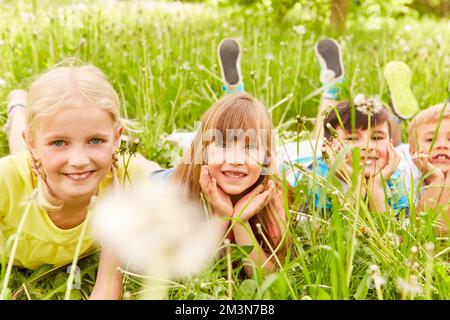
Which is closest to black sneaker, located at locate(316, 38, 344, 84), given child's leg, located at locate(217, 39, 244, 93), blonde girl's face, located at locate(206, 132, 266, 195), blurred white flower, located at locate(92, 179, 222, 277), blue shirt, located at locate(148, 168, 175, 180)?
child's leg, located at locate(217, 39, 244, 93)

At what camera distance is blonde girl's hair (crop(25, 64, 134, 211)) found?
5.13 ft

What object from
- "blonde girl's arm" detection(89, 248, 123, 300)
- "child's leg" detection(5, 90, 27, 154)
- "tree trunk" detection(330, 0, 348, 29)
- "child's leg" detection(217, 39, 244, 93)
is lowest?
"blonde girl's arm" detection(89, 248, 123, 300)

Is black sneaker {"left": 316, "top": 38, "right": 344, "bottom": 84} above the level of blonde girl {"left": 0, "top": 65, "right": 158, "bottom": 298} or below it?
above

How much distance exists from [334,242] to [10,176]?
0.95 meters

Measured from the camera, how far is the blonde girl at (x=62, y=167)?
1.54 metres

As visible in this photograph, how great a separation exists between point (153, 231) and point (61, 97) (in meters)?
0.43

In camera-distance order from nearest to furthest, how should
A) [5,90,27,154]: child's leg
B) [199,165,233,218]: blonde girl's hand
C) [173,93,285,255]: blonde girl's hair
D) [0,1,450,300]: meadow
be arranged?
[0,1,450,300]: meadow < [199,165,233,218]: blonde girl's hand < [173,93,285,255]: blonde girl's hair < [5,90,27,154]: child's leg

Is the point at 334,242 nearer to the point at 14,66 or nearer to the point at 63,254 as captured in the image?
the point at 63,254

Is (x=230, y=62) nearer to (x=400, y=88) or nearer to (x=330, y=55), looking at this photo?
(x=330, y=55)

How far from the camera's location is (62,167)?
156cm

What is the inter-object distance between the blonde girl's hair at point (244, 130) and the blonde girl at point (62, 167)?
0.55ft

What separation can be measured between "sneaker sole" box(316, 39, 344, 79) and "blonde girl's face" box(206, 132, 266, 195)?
145cm

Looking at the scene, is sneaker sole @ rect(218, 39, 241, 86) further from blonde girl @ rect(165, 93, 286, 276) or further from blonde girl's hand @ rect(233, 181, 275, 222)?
blonde girl's hand @ rect(233, 181, 275, 222)

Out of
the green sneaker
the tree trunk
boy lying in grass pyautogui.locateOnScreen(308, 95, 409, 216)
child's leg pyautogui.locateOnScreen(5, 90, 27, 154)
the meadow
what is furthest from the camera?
the tree trunk
